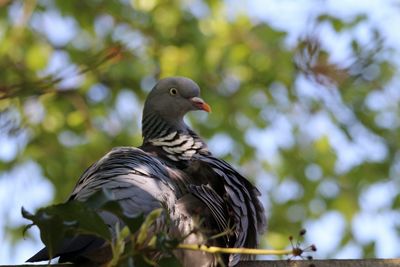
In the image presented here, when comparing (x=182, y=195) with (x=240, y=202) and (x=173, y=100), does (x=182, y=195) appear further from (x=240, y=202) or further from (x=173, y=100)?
(x=173, y=100)

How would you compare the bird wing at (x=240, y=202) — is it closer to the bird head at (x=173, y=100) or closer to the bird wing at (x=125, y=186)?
the bird wing at (x=125, y=186)

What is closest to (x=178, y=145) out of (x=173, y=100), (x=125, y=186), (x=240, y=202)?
(x=173, y=100)

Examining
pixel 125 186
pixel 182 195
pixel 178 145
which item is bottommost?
pixel 125 186

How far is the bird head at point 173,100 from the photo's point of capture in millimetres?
4105

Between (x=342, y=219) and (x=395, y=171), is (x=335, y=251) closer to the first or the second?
(x=342, y=219)

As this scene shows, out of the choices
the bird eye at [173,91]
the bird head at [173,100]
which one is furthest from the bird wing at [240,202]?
the bird eye at [173,91]

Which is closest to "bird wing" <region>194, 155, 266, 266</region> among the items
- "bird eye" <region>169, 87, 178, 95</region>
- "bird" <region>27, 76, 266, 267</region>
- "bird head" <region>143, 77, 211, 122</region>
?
"bird" <region>27, 76, 266, 267</region>

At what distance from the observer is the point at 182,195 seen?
3.00 m

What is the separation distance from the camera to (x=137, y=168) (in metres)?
2.90

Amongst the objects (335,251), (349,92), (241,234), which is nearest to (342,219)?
(335,251)

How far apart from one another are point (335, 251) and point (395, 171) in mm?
877

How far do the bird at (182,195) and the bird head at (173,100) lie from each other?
469 mm

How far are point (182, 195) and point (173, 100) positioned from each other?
120 cm

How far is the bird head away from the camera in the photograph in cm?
411
